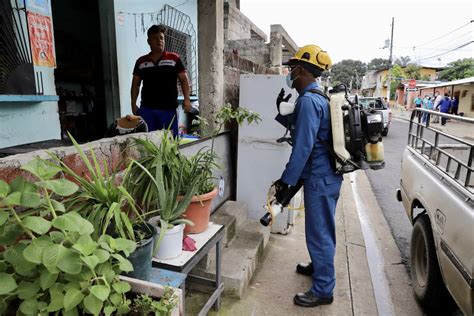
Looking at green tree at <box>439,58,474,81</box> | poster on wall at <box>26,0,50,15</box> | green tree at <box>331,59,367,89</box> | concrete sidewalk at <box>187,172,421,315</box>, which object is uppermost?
green tree at <box>331,59,367,89</box>

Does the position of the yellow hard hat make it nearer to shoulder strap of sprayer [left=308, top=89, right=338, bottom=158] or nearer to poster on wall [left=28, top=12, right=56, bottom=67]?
shoulder strap of sprayer [left=308, top=89, right=338, bottom=158]

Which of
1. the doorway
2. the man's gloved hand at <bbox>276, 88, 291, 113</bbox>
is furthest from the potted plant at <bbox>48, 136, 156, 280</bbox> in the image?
the doorway

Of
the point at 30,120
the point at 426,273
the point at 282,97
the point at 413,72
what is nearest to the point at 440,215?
the point at 426,273

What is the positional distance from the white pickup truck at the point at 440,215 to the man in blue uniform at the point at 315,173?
2.40 ft

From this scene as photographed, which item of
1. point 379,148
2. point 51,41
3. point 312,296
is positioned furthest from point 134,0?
point 312,296

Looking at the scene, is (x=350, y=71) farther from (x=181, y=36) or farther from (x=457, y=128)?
(x=457, y=128)

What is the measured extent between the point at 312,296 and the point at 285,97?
2137 millimetres

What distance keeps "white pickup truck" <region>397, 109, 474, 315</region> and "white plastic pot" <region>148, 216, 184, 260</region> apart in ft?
5.40

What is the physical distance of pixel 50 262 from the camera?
1.04m

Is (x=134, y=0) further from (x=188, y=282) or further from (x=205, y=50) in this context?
(x=188, y=282)

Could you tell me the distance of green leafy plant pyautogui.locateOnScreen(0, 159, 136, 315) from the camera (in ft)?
3.47

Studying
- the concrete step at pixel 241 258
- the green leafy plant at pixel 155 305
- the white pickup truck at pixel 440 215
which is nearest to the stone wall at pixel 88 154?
the green leafy plant at pixel 155 305

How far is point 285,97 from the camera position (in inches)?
150

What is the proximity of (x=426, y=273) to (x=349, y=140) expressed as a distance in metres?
1.27
